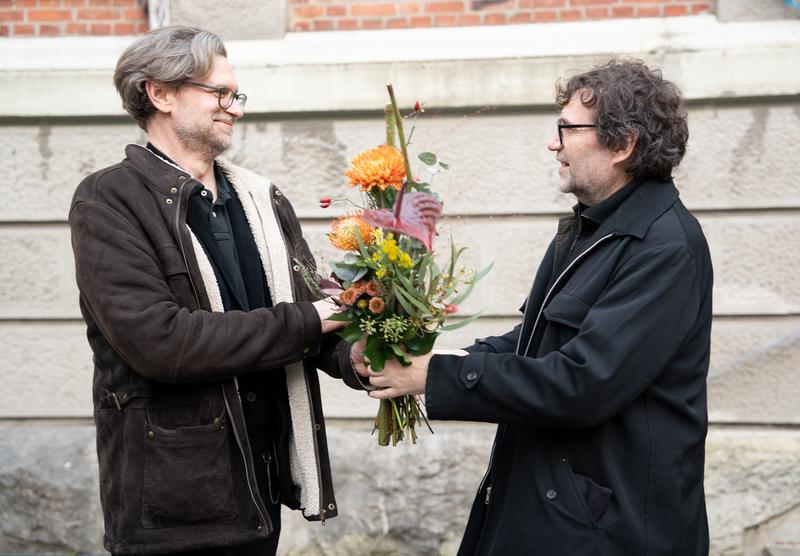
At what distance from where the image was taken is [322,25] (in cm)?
486

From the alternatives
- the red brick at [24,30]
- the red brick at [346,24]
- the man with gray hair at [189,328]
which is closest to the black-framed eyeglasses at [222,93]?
the man with gray hair at [189,328]

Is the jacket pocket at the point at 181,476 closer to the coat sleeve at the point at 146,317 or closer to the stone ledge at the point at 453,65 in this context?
the coat sleeve at the point at 146,317

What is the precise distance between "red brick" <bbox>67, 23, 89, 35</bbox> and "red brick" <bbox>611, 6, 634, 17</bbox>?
2.65 meters

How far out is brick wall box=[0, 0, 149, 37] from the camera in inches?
195

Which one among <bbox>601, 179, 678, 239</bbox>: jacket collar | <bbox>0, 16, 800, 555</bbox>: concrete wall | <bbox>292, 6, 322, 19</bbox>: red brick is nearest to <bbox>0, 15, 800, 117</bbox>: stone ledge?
<bbox>0, 16, 800, 555</bbox>: concrete wall

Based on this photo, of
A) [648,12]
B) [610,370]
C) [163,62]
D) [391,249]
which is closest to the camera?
[610,370]

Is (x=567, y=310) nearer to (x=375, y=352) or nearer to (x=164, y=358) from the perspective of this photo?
(x=375, y=352)

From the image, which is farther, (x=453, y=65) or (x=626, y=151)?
(x=453, y=65)

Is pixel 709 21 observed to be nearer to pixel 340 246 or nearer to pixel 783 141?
pixel 783 141

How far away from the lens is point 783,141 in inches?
179

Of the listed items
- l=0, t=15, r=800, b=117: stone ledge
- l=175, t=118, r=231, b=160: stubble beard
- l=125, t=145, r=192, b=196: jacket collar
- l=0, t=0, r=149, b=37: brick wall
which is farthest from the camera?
l=0, t=0, r=149, b=37: brick wall

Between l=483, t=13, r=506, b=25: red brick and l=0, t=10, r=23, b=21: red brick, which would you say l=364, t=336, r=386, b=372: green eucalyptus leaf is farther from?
l=0, t=10, r=23, b=21: red brick

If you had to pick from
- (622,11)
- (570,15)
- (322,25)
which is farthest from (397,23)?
(622,11)

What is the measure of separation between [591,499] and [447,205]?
2364 millimetres
